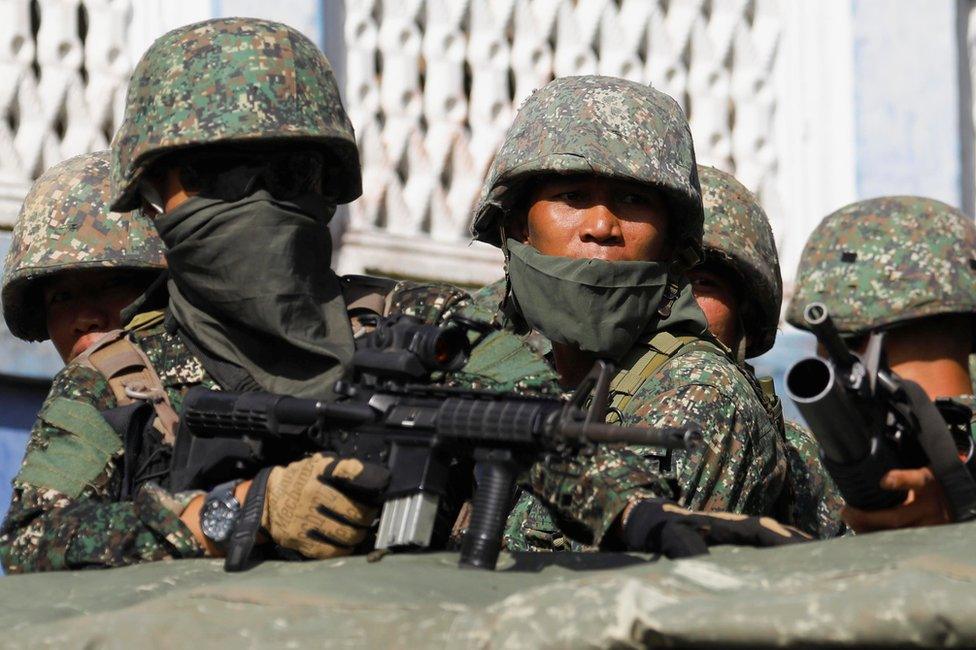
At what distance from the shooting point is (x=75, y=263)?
17.5ft

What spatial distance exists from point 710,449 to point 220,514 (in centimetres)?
109

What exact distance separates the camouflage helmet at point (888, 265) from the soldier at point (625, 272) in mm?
1273

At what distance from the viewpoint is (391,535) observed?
3338mm

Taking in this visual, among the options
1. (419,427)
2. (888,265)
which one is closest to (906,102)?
(888,265)

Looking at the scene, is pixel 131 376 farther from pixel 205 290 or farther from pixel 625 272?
pixel 625 272

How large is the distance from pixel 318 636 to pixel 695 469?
1548mm

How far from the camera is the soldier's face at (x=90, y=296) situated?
17.7 feet

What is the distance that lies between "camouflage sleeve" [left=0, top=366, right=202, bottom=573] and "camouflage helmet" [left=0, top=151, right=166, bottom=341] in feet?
4.14

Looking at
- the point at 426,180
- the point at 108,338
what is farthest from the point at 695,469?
the point at 426,180

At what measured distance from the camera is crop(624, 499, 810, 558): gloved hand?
3301 millimetres

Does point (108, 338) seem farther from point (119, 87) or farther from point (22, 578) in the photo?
point (119, 87)

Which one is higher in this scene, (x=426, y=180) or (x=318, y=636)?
(x=318, y=636)

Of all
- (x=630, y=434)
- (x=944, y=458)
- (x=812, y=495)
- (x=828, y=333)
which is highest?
(x=828, y=333)

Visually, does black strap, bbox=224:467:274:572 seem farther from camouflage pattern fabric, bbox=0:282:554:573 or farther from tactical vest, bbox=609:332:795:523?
tactical vest, bbox=609:332:795:523
